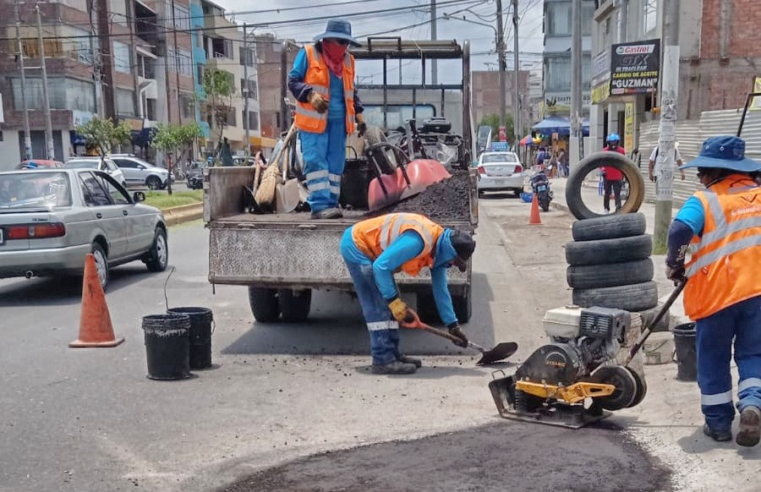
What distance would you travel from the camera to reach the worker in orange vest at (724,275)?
4.38 m

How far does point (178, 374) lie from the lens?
6.20 meters

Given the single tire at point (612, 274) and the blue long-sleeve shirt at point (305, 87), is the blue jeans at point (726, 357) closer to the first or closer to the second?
the single tire at point (612, 274)

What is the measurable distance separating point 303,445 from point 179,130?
124 feet

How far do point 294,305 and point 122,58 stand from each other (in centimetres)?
4844

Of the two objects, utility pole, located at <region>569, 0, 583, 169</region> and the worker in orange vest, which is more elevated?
utility pole, located at <region>569, 0, 583, 169</region>

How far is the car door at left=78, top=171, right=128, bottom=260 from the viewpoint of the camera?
1017 cm

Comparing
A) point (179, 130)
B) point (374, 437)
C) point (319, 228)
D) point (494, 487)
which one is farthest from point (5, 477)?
point (179, 130)

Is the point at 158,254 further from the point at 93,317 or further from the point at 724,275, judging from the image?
the point at 724,275

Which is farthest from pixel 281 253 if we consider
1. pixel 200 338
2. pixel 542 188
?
pixel 542 188

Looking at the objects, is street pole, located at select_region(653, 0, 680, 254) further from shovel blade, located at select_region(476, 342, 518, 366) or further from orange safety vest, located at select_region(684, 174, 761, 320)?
orange safety vest, located at select_region(684, 174, 761, 320)

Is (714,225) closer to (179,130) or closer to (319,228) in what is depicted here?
(319,228)

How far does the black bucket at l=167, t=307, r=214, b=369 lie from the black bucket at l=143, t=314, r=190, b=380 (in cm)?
19

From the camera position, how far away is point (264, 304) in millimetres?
8141

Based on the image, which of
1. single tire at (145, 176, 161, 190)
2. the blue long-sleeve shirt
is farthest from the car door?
single tire at (145, 176, 161, 190)
